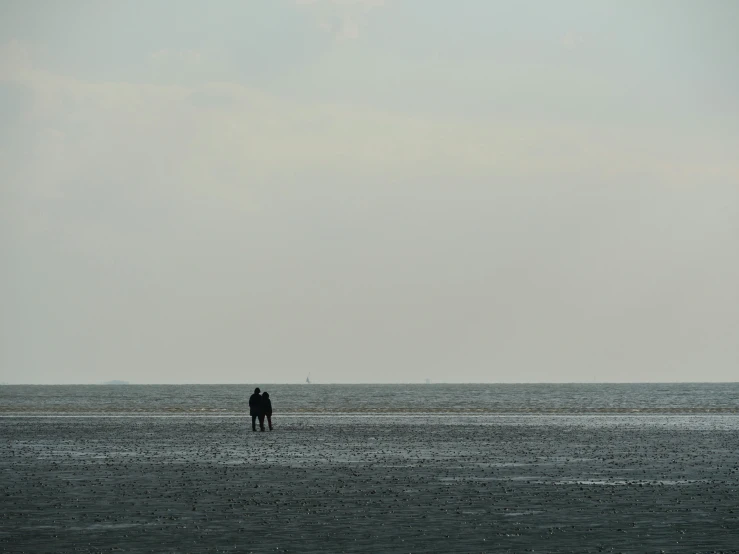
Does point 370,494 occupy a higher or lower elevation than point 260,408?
lower

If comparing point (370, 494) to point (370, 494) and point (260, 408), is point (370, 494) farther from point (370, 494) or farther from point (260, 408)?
point (260, 408)

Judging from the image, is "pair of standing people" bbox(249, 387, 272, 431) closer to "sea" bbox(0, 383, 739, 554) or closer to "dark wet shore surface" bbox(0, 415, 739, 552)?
"sea" bbox(0, 383, 739, 554)

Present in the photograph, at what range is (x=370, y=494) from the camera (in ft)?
84.9

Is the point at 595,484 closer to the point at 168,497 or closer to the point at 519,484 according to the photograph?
the point at 519,484

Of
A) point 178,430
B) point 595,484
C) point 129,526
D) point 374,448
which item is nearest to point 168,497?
point 129,526

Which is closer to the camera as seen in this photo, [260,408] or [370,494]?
[370,494]

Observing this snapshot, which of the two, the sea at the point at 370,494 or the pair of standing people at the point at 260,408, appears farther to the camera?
the pair of standing people at the point at 260,408

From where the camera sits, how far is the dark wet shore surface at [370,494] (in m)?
19.2

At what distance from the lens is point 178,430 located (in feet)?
184

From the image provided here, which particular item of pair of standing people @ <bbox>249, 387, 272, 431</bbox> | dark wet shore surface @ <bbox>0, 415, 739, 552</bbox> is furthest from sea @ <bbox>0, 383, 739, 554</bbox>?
pair of standing people @ <bbox>249, 387, 272, 431</bbox>

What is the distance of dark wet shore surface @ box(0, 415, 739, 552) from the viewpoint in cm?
1925

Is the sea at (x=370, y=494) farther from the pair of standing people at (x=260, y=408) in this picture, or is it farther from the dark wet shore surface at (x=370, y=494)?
the pair of standing people at (x=260, y=408)

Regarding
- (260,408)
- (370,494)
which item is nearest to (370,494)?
(370,494)

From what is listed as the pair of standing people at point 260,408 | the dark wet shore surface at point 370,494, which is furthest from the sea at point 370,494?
the pair of standing people at point 260,408
